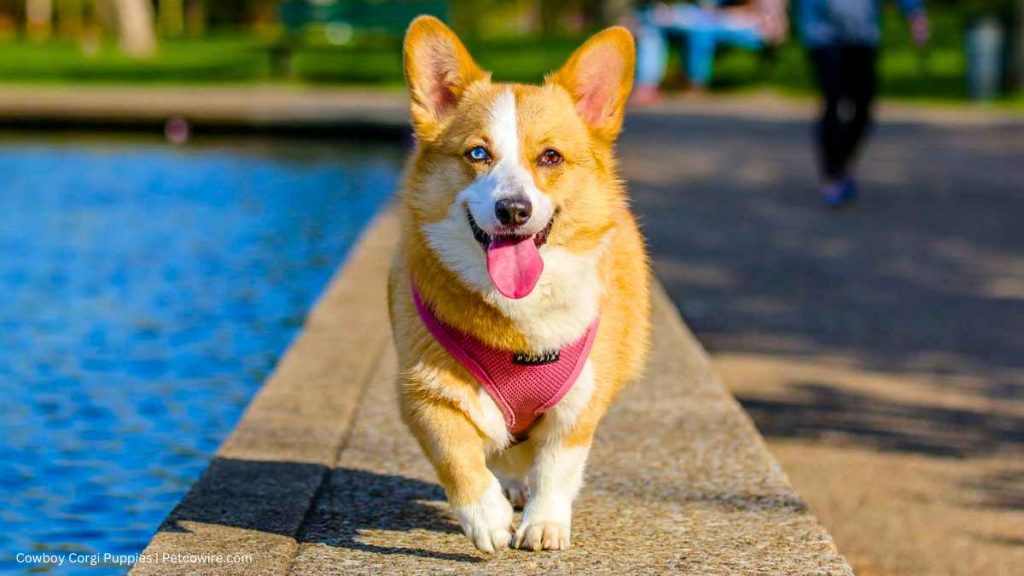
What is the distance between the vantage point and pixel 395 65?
31.0 metres

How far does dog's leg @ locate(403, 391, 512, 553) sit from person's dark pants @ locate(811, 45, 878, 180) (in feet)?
29.5

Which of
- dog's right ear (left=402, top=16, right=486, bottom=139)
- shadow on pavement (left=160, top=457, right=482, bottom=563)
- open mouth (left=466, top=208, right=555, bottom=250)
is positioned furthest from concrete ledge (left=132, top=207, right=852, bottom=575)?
dog's right ear (left=402, top=16, right=486, bottom=139)

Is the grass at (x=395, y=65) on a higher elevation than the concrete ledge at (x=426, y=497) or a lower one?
lower

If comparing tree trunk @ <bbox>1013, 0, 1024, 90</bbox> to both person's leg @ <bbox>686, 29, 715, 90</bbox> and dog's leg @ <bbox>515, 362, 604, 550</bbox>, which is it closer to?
person's leg @ <bbox>686, 29, 715, 90</bbox>

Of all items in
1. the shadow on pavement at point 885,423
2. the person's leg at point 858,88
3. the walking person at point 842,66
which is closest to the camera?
the shadow on pavement at point 885,423

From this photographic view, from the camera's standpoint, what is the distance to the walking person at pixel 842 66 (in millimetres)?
12453

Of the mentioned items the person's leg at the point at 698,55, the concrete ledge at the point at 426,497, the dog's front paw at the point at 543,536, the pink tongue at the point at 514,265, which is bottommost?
the person's leg at the point at 698,55

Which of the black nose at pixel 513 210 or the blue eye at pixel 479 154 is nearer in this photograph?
the black nose at pixel 513 210

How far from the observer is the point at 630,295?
15.6ft

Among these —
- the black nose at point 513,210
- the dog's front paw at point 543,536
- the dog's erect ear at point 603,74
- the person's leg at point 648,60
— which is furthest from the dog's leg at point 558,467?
the person's leg at point 648,60

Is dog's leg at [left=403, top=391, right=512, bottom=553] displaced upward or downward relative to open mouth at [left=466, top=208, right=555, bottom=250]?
downward

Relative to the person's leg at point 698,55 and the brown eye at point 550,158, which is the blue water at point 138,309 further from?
the person's leg at point 698,55

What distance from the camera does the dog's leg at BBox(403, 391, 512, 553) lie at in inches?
164

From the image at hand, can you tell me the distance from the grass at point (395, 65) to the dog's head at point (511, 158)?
2007cm
